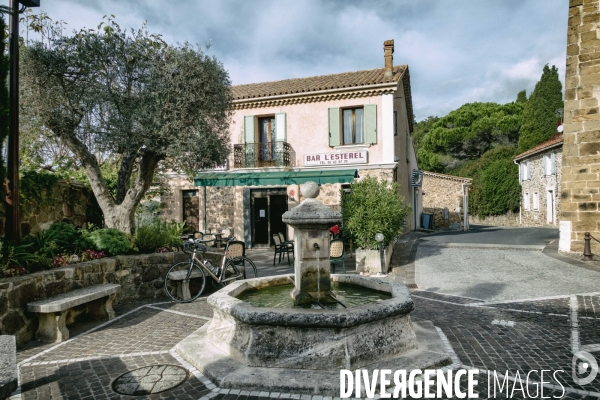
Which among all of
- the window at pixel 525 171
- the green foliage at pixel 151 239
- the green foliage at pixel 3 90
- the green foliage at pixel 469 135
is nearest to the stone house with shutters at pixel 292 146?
the green foliage at pixel 151 239

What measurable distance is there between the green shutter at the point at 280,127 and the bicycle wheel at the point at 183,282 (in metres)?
9.56

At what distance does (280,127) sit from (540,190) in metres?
19.0

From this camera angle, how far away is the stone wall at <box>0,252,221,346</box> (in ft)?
14.7

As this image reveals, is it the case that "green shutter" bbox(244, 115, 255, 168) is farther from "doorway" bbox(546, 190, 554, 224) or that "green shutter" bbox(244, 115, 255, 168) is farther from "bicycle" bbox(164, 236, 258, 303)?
"doorway" bbox(546, 190, 554, 224)

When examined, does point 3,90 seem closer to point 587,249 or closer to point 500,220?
point 587,249

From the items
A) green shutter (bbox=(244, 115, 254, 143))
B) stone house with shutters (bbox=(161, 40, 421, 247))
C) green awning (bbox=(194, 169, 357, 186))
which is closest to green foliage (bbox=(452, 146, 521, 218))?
stone house with shutters (bbox=(161, 40, 421, 247))

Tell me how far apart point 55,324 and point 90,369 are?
4.18ft

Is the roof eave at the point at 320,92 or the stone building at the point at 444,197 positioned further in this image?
the stone building at the point at 444,197

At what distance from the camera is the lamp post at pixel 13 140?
533cm

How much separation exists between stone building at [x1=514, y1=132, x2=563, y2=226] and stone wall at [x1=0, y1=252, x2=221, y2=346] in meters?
22.1

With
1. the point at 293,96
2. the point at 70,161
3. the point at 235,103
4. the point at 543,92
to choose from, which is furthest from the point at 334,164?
the point at 543,92

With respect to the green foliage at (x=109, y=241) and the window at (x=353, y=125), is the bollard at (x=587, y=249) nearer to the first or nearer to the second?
the window at (x=353, y=125)

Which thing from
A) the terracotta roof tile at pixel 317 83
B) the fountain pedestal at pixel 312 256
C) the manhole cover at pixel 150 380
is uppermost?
the terracotta roof tile at pixel 317 83

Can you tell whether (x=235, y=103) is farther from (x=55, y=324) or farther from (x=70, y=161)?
(x=55, y=324)
